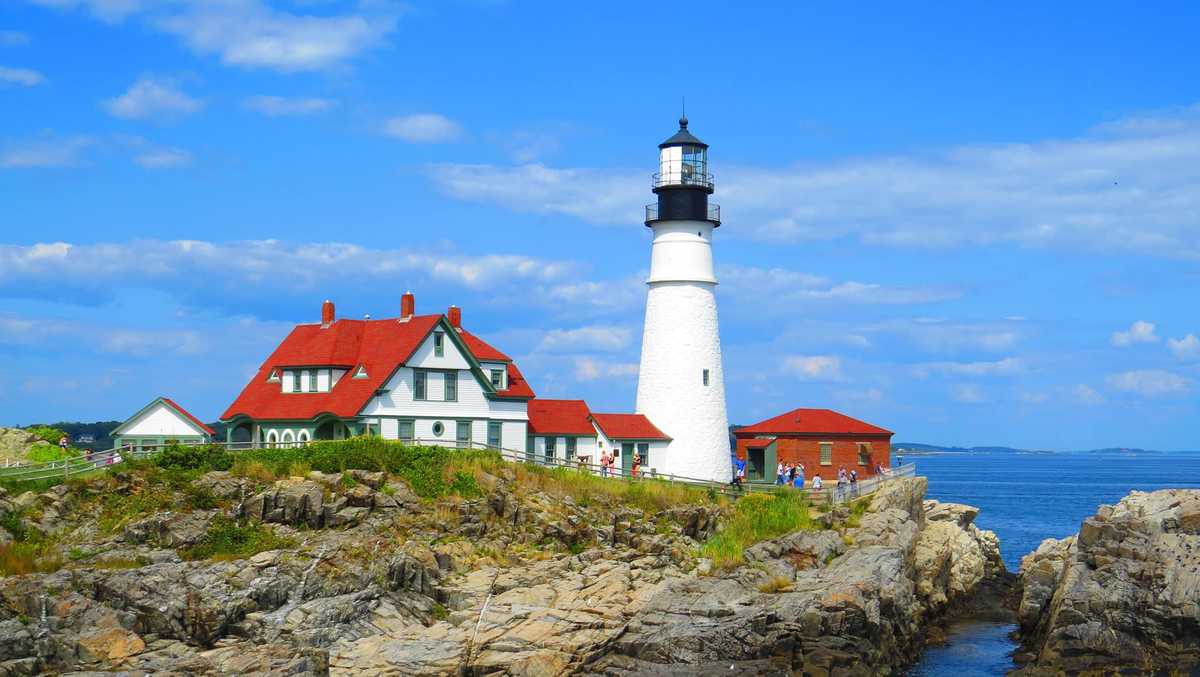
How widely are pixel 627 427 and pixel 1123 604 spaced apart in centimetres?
2000

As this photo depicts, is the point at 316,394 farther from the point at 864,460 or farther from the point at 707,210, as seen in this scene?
the point at 864,460

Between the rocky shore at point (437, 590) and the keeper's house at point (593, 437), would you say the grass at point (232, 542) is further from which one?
the keeper's house at point (593, 437)

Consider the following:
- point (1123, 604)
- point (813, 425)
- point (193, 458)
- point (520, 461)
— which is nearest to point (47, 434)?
point (193, 458)

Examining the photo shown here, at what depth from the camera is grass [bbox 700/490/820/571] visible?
34531 millimetres

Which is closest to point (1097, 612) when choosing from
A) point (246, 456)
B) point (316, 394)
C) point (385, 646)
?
point (385, 646)

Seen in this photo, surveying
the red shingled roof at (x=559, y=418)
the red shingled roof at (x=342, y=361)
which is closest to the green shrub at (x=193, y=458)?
the red shingled roof at (x=342, y=361)

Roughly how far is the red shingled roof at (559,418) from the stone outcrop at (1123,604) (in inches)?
680

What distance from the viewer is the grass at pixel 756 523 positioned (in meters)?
34.5

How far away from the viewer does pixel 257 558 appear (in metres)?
29.0

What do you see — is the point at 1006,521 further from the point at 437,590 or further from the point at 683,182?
the point at 437,590

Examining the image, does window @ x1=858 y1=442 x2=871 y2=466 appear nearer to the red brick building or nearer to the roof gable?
the red brick building

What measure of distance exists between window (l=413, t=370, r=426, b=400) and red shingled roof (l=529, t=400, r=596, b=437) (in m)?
4.58

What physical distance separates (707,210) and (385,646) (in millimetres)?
24306

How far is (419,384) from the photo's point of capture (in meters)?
41.2
